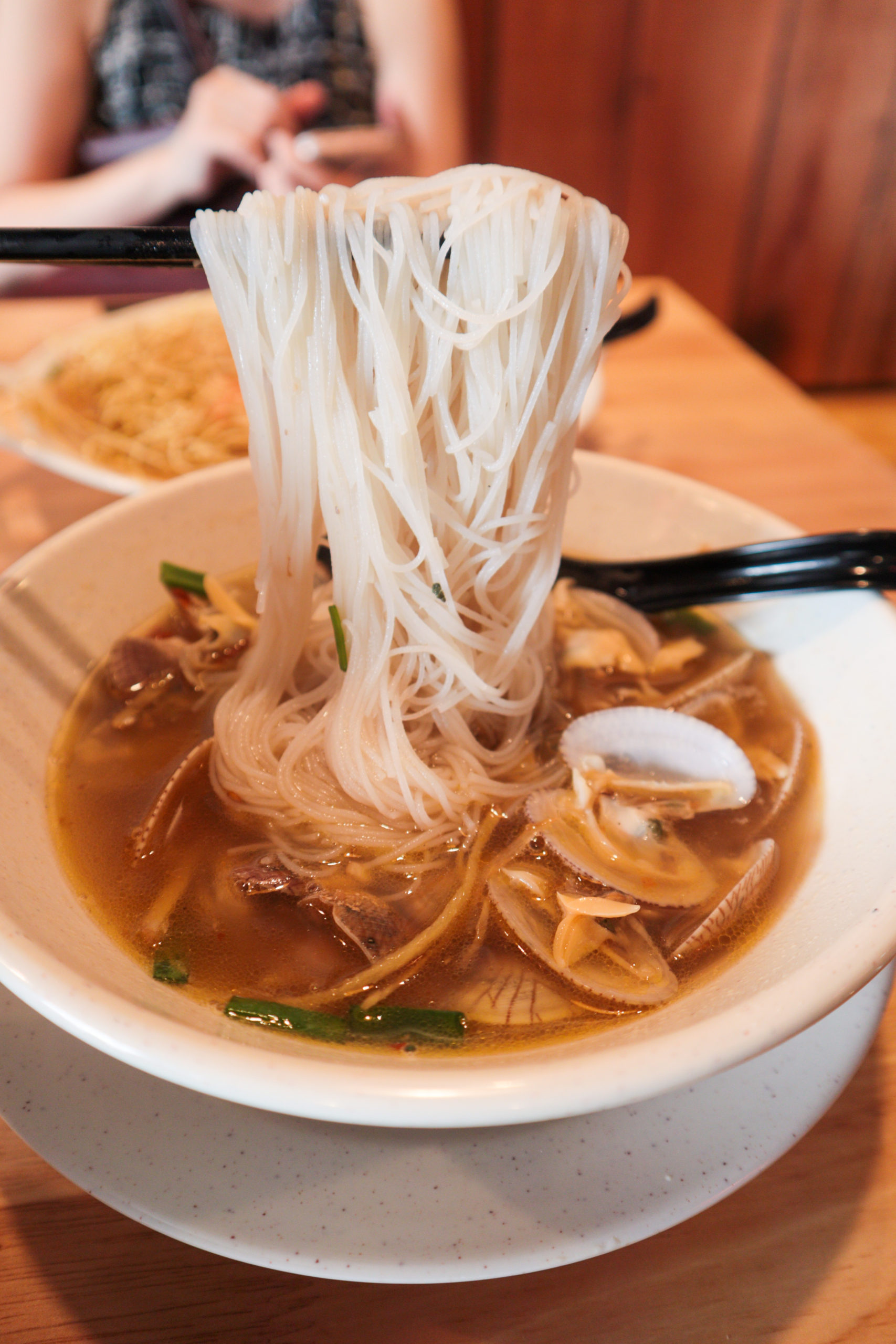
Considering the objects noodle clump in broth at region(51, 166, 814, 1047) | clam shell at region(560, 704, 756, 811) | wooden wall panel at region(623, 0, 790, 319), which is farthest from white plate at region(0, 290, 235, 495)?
wooden wall panel at region(623, 0, 790, 319)

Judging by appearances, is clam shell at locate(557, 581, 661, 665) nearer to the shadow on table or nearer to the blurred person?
the shadow on table

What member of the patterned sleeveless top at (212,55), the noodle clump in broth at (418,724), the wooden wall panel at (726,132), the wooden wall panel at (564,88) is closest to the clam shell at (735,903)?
the noodle clump in broth at (418,724)

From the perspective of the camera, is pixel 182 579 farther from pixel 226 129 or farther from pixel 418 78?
pixel 418 78

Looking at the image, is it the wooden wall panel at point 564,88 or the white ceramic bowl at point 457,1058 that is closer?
the white ceramic bowl at point 457,1058

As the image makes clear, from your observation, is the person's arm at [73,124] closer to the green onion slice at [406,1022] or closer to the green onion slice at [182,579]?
the green onion slice at [182,579]

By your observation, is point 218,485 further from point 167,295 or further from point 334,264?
point 167,295

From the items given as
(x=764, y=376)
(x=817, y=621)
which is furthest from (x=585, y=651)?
(x=764, y=376)

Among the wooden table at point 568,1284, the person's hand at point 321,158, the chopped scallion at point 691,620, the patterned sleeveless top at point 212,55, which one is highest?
the patterned sleeveless top at point 212,55

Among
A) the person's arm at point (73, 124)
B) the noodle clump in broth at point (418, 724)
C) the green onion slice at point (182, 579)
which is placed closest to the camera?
the noodle clump in broth at point (418, 724)
